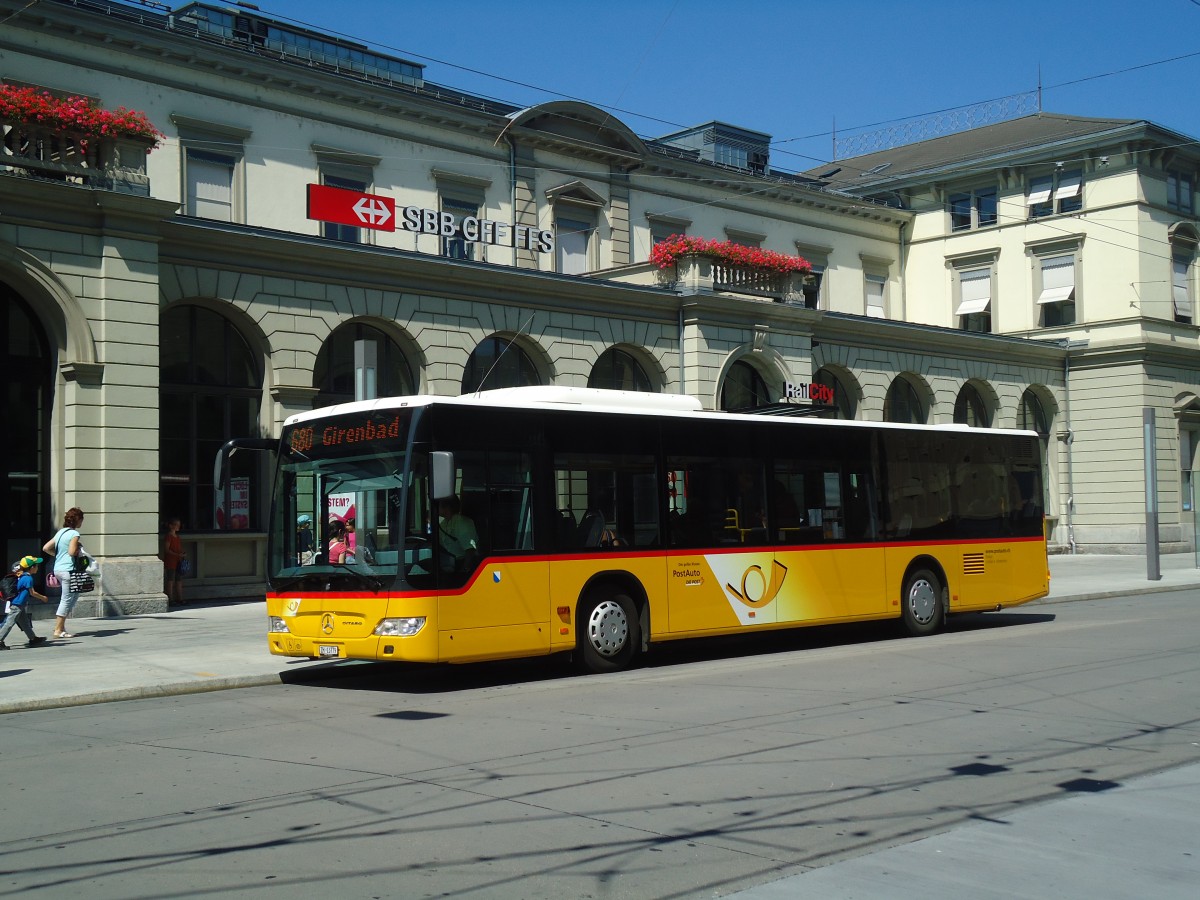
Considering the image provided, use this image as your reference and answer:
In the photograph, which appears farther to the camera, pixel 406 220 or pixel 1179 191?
pixel 1179 191

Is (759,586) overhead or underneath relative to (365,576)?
underneath

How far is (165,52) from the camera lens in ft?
91.4

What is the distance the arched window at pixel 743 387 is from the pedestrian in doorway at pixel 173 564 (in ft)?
48.2

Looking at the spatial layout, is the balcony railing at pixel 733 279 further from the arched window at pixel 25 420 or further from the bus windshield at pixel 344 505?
the bus windshield at pixel 344 505

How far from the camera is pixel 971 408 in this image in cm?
4347

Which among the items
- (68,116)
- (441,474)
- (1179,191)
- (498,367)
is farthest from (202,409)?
(1179,191)

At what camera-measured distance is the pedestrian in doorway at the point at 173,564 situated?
2294cm

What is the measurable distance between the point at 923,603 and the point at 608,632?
651 cm

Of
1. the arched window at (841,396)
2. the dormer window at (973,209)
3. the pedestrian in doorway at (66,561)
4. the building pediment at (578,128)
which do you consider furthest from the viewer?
the dormer window at (973,209)

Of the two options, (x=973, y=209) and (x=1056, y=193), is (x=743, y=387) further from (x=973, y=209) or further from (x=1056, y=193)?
(x=1056, y=193)

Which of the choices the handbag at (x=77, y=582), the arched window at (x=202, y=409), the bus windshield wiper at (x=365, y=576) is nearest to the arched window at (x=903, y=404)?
the arched window at (x=202, y=409)

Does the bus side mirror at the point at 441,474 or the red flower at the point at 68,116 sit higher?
the red flower at the point at 68,116

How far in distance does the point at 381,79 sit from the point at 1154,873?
29.7m

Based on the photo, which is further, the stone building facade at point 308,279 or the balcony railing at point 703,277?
the balcony railing at point 703,277
